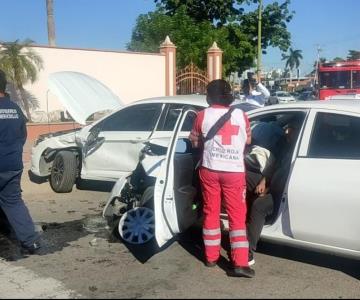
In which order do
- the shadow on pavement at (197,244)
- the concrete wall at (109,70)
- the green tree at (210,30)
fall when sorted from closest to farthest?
the shadow on pavement at (197,244) → the concrete wall at (109,70) → the green tree at (210,30)

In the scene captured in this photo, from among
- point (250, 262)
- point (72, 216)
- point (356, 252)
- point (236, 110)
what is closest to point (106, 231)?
point (72, 216)

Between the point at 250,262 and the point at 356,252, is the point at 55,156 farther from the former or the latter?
the point at 356,252

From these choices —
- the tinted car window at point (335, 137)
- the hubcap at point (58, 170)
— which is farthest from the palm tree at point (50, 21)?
the tinted car window at point (335, 137)

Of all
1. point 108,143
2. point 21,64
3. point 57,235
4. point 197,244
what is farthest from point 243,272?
point 21,64

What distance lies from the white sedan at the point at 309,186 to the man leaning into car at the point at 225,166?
0.31 meters

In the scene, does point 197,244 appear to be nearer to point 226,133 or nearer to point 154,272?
point 154,272

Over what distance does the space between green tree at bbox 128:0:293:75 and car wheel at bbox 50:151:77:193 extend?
17.2 m

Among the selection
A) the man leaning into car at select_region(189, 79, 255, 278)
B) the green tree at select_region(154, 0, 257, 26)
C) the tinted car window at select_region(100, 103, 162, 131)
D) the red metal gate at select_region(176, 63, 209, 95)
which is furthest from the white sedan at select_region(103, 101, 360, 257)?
the green tree at select_region(154, 0, 257, 26)

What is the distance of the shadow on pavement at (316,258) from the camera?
4988 millimetres

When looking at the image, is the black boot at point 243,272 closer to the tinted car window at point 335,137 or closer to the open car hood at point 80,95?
the tinted car window at point 335,137

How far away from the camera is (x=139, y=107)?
26.9ft

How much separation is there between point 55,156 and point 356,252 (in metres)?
5.62

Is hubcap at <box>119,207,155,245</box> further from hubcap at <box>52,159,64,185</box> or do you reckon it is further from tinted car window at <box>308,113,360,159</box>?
hubcap at <box>52,159,64,185</box>

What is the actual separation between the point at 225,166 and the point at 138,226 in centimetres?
160
